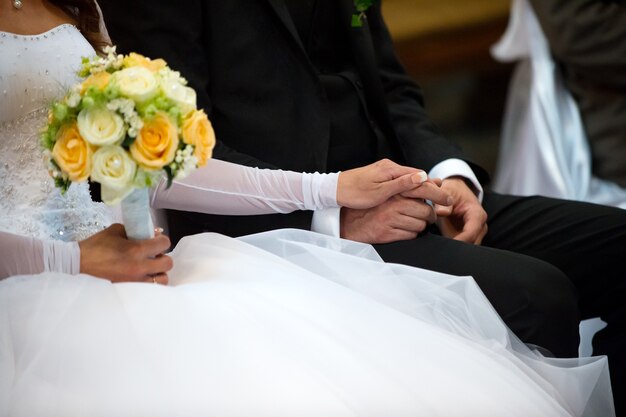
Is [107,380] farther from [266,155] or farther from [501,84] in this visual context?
[501,84]

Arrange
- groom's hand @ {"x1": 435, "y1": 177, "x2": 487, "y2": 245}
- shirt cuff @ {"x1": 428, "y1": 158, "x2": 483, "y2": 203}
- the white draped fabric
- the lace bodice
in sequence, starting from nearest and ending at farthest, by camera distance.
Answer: the lace bodice → groom's hand @ {"x1": 435, "y1": 177, "x2": 487, "y2": 245} → shirt cuff @ {"x1": 428, "y1": 158, "x2": 483, "y2": 203} → the white draped fabric

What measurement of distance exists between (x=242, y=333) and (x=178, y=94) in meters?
0.34

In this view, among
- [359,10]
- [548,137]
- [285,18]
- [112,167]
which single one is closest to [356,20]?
[359,10]

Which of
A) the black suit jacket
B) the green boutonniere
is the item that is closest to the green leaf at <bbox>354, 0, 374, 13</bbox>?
the green boutonniere

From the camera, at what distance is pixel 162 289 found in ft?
4.18

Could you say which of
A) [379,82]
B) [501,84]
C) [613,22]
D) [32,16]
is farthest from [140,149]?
[501,84]

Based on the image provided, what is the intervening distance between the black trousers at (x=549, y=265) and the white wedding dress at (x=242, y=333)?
142 mm

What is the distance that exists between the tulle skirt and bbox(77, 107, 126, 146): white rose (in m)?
0.22

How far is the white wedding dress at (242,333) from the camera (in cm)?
110

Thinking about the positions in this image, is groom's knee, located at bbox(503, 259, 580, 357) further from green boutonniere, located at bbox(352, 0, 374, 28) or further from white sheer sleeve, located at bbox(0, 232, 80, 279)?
white sheer sleeve, located at bbox(0, 232, 80, 279)

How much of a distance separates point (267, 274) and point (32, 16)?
2.12 feet

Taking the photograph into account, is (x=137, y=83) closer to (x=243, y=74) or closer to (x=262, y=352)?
(x=262, y=352)

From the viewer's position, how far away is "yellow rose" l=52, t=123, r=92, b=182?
122 cm

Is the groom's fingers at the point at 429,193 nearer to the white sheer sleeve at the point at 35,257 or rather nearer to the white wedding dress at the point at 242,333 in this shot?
the white wedding dress at the point at 242,333
